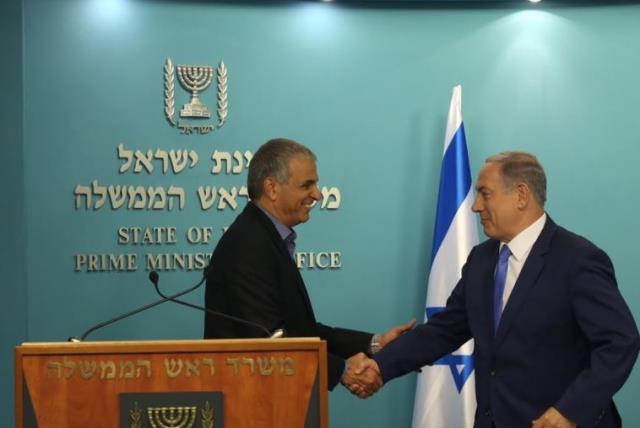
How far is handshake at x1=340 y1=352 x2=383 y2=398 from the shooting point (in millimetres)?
3758

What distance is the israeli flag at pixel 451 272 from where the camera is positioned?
4.86m

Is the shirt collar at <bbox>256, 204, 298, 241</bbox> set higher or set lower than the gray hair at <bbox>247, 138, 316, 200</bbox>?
lower

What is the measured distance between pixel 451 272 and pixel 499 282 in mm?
1462

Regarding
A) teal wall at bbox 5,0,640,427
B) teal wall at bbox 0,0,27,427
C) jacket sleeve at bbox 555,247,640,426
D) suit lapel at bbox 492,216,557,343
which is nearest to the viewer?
jacket sleeve at bbox 555,247,640,426

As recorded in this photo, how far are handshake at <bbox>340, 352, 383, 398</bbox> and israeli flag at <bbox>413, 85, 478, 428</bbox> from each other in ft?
3.74

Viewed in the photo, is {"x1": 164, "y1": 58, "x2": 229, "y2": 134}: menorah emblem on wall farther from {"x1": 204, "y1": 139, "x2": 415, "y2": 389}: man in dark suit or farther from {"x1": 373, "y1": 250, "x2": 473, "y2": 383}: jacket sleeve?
{"x1": 373, "y1": 250, "x2": 473, "y2": 383}: jacket sleeve

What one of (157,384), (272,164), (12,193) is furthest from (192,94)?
(157,384)

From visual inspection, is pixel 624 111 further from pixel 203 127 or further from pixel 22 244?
pixel 22 244

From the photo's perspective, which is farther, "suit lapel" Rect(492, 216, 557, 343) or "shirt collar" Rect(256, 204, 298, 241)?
"shirt collar" Rect(256, 204, 298, 241)

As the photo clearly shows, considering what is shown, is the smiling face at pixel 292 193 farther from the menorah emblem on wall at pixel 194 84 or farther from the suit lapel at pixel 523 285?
the menorah emblem on wall at pixel 194 84

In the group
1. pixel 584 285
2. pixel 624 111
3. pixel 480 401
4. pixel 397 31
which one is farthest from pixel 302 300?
pixel 624 111

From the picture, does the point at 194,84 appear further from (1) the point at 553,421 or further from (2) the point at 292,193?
(1) the point at 553,421

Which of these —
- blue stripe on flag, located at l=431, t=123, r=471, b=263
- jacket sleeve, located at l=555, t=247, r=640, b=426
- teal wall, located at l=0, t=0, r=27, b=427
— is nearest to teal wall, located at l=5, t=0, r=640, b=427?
teal wall, located at l=0, t=0, r=27, b=427

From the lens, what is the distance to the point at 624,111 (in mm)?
5258
